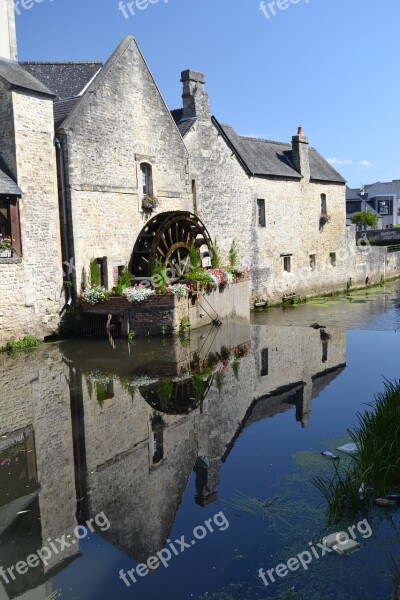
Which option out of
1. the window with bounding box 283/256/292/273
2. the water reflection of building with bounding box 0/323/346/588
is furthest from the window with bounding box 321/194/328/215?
the water reflection of building with bounding box 0/323/346/588

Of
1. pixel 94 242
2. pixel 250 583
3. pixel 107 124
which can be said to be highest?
pixel 107 124

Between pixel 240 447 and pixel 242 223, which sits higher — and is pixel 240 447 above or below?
below

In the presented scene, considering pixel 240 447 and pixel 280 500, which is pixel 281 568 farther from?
pixel 240 447

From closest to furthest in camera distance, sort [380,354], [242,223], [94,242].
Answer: [380,354]
[94,242]
[242,223]

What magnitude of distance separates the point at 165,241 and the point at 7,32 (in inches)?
279

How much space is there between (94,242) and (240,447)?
31.9ft

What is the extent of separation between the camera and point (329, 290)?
1061 inches

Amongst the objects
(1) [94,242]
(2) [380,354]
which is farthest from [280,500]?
(1) [94,242]

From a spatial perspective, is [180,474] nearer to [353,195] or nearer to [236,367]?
[236,367]

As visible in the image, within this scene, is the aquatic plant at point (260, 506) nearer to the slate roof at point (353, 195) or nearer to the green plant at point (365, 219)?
the green plant at point (365, 219)

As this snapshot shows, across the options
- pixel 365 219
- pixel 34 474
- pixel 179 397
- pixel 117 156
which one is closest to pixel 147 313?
pixel 117 156

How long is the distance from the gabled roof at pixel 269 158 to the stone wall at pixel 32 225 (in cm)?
821

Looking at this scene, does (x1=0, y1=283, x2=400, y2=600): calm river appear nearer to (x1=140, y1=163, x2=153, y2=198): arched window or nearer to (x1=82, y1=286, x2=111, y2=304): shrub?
(x1=82, y1=286, x2=111, y2=304): shrub

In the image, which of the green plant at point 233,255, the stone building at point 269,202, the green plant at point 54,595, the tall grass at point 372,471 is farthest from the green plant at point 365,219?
the green plant at point 54,595
